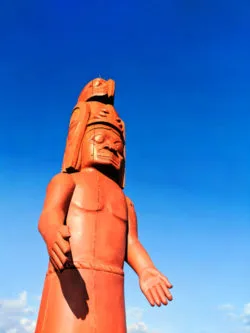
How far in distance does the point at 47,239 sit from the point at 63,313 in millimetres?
→ 880

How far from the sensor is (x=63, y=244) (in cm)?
394

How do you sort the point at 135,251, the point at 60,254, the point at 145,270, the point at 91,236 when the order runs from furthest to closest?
the point at 135,251
the point at 145,270
the point at 91,236
the point at 60,254

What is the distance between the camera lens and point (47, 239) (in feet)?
14.4

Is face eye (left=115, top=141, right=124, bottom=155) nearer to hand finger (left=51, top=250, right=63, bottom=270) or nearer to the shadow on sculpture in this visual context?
the shadow on sculpture

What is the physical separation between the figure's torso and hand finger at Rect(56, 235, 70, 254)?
0.85 m

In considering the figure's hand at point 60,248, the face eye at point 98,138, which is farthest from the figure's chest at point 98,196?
the figure's hand at point 60,248

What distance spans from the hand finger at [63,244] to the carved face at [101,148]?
1969 millimetres

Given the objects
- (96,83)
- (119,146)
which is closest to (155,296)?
(119,146)

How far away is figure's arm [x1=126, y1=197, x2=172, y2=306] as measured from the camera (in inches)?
186

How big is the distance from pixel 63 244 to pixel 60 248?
2.2 inches

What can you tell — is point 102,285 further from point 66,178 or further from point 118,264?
point 66,178

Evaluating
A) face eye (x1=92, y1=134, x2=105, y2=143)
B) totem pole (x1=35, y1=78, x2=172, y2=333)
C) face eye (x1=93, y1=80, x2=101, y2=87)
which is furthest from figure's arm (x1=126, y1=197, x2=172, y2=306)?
face eye (x1=93, y1=80, x2=101, y2=87)

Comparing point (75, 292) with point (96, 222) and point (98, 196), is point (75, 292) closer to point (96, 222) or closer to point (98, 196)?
point (96, 222)

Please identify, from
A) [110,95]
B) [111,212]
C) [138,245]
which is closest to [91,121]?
[110,95]
